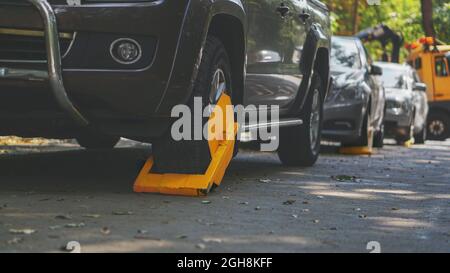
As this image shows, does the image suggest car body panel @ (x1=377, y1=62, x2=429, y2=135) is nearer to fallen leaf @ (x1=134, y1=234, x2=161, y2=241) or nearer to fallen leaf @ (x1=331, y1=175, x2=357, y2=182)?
fallen leaf @ (x1=331, y1=175, x2=357, y2=182)

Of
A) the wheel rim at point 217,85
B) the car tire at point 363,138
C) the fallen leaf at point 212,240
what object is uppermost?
the wheel rim at point 217,85

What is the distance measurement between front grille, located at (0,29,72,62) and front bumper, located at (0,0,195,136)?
6 centimetres

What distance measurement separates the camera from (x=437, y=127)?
910 inches

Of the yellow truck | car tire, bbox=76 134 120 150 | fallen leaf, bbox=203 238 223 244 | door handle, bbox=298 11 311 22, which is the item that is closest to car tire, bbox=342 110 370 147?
car tire, bbox=76 134 120 150

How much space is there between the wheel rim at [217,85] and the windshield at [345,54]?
7.10 m

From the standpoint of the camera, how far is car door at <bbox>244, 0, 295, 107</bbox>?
7.14 meters

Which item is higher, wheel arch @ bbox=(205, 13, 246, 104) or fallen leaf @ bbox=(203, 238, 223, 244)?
wheel arch @ bbox=(205, 13, 246, 104)

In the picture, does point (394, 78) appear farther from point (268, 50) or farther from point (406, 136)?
point (268, 50)

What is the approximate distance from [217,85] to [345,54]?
762 cm

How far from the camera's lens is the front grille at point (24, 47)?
584cm

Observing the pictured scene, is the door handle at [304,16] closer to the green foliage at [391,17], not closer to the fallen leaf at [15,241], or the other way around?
the fallen leaf at [15,241]

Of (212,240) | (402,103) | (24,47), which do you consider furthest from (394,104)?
(212,240)

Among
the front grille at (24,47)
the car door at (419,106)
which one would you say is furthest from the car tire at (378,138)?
the front grille at (24,47)

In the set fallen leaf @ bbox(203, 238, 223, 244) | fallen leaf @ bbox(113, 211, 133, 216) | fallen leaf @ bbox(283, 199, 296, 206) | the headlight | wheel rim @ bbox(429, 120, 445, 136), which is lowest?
wheel rim @ bbox(429, 120, 445, 136)
